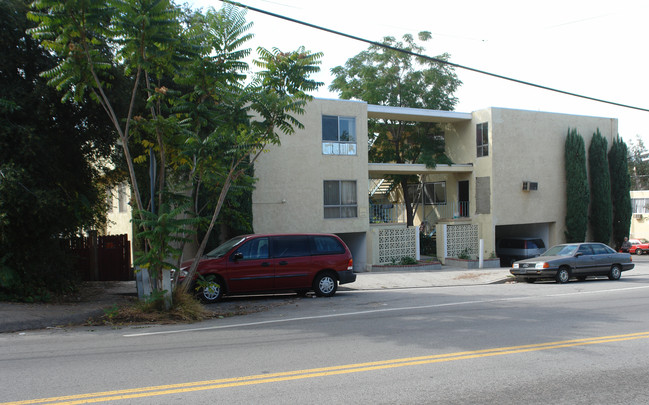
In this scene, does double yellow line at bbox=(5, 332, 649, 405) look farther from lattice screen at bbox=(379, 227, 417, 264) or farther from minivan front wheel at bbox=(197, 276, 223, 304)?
lattice screen at bbox=(379, 227, 417, 264)

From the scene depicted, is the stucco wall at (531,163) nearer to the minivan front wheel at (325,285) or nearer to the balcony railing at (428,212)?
the balcony railing at (428,212)

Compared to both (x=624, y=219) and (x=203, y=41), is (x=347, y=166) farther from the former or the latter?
(x=624, y=219)

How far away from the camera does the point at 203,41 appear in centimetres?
1109

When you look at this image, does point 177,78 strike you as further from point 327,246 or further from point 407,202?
point 407,202

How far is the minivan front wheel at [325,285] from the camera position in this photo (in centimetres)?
1432

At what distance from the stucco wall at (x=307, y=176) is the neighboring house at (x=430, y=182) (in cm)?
4

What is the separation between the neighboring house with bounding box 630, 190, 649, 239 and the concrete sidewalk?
93.3ft

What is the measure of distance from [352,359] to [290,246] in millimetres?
7056

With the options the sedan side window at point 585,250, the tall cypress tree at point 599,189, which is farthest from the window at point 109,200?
the tall cypress tree at point 599,189

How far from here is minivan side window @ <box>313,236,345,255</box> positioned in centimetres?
1444

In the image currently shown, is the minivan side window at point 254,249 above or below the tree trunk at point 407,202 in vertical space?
below

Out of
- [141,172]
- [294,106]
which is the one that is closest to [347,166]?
[141,172]

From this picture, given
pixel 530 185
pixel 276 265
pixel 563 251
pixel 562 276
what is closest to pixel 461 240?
pixel 530 185

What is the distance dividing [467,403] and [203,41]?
8.68m
